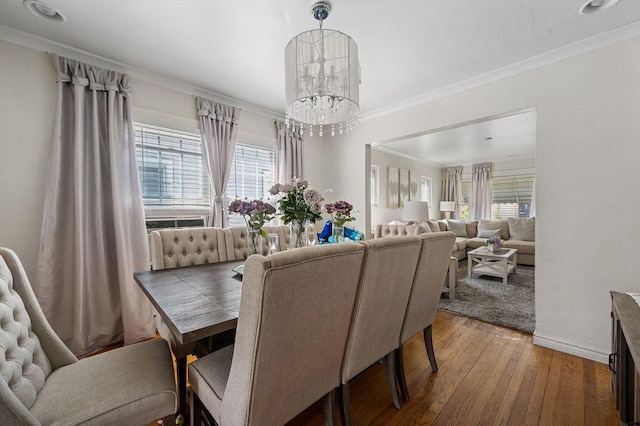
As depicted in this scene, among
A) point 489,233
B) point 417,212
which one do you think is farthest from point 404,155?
point 489,233

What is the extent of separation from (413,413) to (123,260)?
247cm

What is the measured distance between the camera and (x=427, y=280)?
1579mm

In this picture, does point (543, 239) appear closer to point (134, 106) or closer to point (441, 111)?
point (441, 111)

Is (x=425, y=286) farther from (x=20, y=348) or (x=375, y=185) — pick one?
(x=375, y=185)

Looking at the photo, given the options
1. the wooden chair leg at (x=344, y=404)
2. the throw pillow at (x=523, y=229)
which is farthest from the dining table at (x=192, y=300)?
the throw pillow at (x=523, y=229)

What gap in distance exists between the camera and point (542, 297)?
2.26m

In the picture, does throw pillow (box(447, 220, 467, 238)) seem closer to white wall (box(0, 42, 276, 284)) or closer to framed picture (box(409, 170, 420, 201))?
framed picture (box(409, 170, 420, 201))

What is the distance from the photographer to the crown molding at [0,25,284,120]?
6.38 ft

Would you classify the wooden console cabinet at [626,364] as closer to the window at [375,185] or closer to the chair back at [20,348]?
the chair back at [20,348]

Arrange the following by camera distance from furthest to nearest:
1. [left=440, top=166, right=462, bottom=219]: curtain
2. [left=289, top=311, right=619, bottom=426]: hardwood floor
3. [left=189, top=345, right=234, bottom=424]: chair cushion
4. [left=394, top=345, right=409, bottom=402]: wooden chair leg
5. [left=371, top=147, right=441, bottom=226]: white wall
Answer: [left=440, top=166, right=462, bottom=219]: curtain
[left=371, top=147, right=441, bottom=226]: white wall
[left=394, top=345, right=409, bottom=402]: wooden chair leg
[left=289, top=311, right=619, bottom=426]: hardwood floor
[left=189, top=345, right=234, bottom=424]: chair cushion

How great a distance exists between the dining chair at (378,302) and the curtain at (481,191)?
699 cm

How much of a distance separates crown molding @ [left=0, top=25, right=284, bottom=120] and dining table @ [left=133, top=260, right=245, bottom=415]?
192cm

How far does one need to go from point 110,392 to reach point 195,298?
0.43 metres

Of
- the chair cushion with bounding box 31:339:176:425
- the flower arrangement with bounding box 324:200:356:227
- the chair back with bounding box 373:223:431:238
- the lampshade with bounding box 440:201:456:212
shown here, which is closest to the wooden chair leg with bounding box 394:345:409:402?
the flower arrangement with bounding box 324:200:356:227
